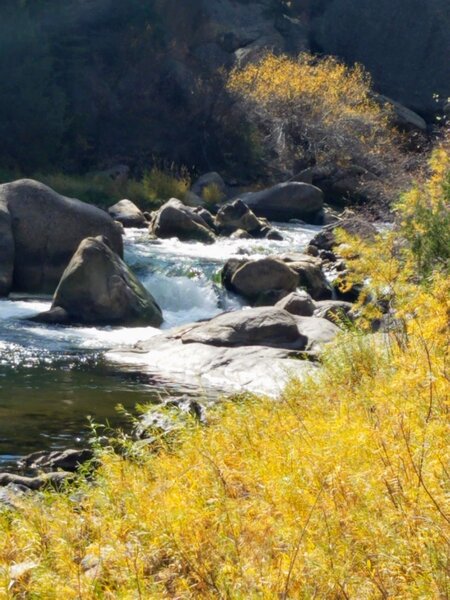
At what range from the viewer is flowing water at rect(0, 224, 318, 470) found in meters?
9.45

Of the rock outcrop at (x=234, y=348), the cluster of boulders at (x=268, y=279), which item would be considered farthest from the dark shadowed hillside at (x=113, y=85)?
the rock outcrop at (x=234, y=348)

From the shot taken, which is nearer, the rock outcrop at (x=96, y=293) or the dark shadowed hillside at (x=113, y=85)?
the rock outcrop at (x=96, y=293)

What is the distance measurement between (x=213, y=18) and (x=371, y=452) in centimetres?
4112

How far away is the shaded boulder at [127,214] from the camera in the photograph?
25.8 meters

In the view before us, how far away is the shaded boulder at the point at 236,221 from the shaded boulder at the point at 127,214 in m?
1.82

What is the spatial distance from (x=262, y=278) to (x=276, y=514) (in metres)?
13.8

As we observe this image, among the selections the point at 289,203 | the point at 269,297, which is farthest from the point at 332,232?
the point at 289,203

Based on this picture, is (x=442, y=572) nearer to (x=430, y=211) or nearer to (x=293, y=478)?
(x=293, y=478)

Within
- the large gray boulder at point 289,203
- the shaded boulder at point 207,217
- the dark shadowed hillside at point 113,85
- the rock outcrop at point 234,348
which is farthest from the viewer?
the dark shadowed hillside at point 113,85

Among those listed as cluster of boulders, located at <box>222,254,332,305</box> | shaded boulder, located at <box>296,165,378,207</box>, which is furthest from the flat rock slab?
shaded boulder, located at <box>296,165,378,207</box>

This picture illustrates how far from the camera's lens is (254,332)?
44.2 feet

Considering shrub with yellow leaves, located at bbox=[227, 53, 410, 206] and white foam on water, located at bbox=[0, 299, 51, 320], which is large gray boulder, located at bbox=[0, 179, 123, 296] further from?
shrub with yellow leaves, located at bbox=[227, 53, 410, 206]

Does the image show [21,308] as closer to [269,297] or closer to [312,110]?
[269,297]

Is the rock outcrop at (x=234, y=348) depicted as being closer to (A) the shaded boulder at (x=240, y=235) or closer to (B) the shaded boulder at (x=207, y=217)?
(A) the shaded boulder at (x=240, y=235)
